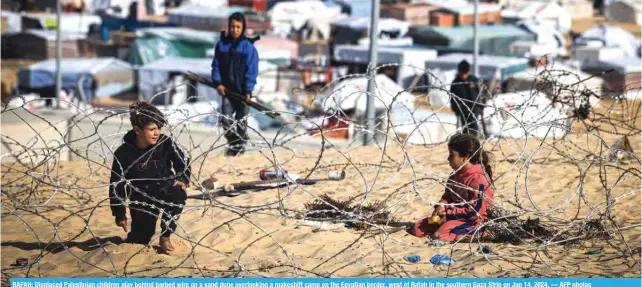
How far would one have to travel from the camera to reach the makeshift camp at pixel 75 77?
29188 mm

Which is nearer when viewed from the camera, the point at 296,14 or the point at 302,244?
the point at 302,244

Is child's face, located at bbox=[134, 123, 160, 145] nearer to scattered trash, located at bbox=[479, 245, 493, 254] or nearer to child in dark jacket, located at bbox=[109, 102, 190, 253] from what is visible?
child in dark jacket, located at bbox=[109, 102, 190, 253]

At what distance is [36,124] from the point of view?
456 inches

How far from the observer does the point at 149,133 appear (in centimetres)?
657

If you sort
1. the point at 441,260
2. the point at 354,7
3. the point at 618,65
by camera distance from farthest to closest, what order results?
the point at 354,7, the point at 618,65, the point at 441,260

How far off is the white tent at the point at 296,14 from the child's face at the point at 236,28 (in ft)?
114

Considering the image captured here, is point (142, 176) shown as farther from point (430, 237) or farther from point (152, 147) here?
point (430, 237)

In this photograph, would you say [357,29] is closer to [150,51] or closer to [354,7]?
[150,51]

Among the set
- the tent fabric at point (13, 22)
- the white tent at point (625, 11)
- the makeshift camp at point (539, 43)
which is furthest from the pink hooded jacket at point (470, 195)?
the white tent at point (625, 11)

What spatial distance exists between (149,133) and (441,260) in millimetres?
1886

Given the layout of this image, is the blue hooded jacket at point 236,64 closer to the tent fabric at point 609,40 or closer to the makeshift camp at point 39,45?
the tent fabric at point 609,40

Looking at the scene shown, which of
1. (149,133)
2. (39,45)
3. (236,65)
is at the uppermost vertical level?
(236,65)

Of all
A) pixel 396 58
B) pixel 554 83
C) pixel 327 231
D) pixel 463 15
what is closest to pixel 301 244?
pixel 327 231

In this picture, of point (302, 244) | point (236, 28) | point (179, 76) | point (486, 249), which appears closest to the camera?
point (486, 249)
